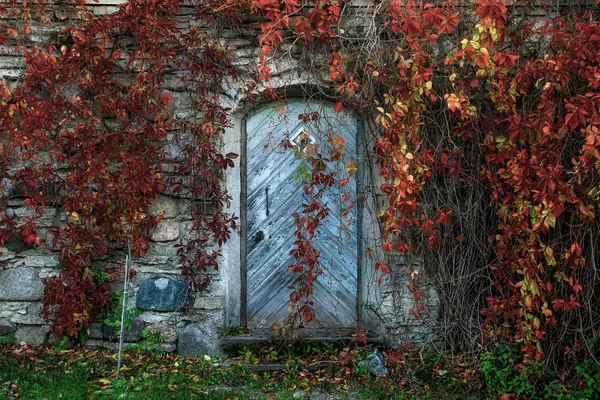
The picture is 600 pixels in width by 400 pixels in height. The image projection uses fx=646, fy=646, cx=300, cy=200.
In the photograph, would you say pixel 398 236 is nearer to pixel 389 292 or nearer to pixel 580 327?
pixel 389 292

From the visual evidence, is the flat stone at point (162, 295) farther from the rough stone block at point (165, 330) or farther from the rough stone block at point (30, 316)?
the rough stone block at point (30, 316)

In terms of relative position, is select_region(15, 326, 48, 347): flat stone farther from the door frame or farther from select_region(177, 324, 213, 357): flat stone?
the door frame

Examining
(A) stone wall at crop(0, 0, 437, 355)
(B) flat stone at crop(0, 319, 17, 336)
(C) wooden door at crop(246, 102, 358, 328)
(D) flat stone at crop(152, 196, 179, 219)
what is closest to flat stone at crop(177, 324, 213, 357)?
(A) stone wall at crop(0, 0, 437, 355)

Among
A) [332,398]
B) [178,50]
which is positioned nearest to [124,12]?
[178,50]

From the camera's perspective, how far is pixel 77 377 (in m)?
4.41

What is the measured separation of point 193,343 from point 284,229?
117 cm

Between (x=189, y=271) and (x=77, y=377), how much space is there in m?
1.14

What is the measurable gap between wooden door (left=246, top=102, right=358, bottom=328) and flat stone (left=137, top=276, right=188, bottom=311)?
58 centimetres

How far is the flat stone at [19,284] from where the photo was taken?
202 inches

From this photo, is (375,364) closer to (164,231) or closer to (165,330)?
(165,330)

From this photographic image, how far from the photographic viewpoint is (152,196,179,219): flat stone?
514cm

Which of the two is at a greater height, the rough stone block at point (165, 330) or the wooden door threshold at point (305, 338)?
the rough stone block at point (165, 330)

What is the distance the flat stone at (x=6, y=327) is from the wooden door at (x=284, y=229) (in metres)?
1.87

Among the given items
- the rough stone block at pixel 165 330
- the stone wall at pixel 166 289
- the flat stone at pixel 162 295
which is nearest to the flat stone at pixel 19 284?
the stone wall at pixel 166 289
